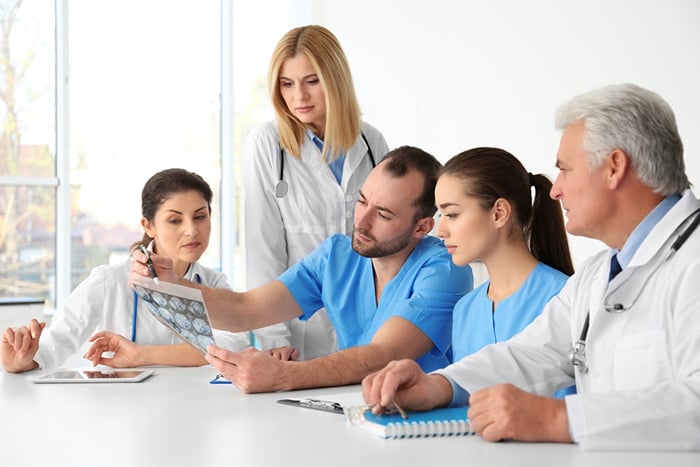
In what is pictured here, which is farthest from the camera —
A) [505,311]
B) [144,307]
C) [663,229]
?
[144,307]

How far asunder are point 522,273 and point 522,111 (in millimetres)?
2366

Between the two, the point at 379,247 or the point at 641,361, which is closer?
the point at 641,361

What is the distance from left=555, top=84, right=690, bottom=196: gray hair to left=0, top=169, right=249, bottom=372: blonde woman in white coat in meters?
1.28

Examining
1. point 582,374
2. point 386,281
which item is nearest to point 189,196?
point 386,281

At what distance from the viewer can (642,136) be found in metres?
1.51

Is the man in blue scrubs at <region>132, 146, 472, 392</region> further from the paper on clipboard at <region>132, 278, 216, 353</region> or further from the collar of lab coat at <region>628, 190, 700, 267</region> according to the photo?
the collar of lab coat at <region>628, 190, 700, 267</region>

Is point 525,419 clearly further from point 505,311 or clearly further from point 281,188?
point 281,188

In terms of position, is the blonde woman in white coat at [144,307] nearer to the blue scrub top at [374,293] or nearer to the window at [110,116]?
the blue scrub top at [374,293]

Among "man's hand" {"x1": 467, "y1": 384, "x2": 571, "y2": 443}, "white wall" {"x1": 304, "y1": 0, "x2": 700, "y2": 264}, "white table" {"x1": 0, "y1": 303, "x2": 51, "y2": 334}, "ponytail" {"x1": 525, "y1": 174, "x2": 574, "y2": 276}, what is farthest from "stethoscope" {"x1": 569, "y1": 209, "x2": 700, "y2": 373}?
"white wall" {"x1": 304, "y1": 0, "x2": 700, "y2": 264}

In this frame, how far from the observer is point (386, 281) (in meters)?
2.38

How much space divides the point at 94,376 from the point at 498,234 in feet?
3.26

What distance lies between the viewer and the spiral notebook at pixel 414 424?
1.41m

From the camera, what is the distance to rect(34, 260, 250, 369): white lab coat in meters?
2.57

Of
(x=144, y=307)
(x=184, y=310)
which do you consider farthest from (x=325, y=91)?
(x=184, y=310)
